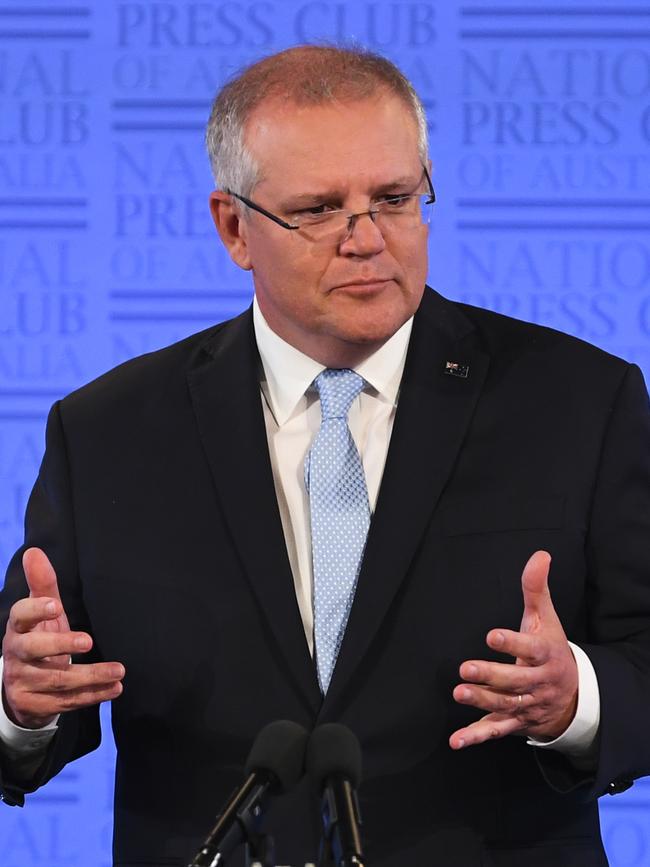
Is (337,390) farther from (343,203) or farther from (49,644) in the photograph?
(49,644)

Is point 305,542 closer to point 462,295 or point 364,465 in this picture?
point 364,465

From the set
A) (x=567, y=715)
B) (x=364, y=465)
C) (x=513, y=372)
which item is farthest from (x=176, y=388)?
(x=567, y=715)

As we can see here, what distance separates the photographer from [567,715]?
1.94 meters

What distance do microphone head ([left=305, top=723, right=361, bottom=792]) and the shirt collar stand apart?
0.92 metres

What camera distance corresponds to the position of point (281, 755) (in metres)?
1.46

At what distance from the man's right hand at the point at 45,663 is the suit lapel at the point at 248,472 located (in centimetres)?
27

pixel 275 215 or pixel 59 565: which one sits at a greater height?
pixel 275 215

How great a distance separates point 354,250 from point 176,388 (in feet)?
1.39

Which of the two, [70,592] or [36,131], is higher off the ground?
[36,131]

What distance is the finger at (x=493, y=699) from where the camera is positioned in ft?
5.90

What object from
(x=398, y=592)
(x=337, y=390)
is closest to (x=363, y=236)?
(x=337, y=390)

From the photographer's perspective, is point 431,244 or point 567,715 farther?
point 431,244

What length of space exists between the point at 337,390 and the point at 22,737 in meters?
0.71

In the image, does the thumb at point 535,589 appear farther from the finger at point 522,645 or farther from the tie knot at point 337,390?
the tie knot at point 337,390
